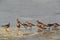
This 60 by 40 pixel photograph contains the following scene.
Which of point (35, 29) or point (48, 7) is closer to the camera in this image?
point (35, 29)

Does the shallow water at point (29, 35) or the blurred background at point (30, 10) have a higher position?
the blurred background at point (30, 10)

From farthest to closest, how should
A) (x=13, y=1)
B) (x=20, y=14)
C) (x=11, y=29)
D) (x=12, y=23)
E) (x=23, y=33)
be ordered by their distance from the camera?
(x=13, y=1), (x=20, y=14), (x=12, y=23), (x=11, y=29), (x=23, y=33)

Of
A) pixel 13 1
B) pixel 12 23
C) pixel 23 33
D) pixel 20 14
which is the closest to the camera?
pixel 23 33

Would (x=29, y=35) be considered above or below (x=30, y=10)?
below

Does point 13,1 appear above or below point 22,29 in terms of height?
above

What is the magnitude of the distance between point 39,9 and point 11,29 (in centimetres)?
485

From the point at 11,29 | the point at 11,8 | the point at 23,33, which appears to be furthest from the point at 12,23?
the point at 11,8

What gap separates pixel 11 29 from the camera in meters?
12.0

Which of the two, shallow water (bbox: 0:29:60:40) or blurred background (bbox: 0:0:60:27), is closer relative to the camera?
shallow water (bbox: 0:29:60:40)

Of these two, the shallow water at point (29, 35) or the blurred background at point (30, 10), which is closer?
the shallow water at point (29, 35)

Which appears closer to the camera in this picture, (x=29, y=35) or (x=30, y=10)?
(x=29, y=35)

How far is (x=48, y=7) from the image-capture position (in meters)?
16.9

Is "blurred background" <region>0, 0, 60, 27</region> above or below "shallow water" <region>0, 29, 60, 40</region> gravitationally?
above

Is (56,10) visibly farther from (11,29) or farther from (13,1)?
(11,29)
